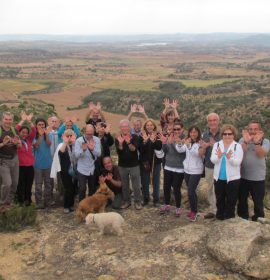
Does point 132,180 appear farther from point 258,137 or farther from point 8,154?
point 258,137

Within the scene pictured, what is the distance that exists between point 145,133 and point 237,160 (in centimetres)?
178

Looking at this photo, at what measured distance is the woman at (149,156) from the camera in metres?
6.97

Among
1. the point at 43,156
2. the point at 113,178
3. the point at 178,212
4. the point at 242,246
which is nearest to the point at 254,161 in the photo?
the point at 242,246

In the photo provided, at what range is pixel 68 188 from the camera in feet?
23.8

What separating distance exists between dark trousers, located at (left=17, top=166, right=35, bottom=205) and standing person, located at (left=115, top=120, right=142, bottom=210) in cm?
160

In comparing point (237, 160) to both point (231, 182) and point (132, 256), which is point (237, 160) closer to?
point (231, 182)

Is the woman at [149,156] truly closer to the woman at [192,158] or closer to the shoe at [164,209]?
the shoe at [164,209]

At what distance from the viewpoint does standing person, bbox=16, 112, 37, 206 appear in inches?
271

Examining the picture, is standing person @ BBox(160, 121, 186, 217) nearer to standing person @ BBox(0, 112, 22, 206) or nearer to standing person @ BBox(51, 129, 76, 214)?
standing person @ BBox(51, 129, 76, 214)

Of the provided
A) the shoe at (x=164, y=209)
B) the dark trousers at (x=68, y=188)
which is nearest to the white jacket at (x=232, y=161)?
the shoe at (x=164, y=209)

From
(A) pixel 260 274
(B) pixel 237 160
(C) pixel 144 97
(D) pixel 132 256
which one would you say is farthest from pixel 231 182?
(C) pixel 144 97

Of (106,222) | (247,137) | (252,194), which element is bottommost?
(106,222)

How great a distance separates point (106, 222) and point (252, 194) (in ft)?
7.66

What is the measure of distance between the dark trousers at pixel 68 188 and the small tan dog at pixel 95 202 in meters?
0.55
